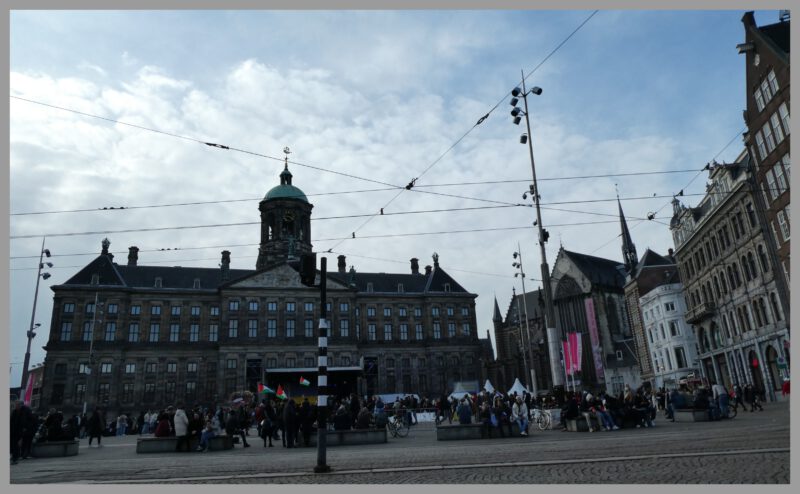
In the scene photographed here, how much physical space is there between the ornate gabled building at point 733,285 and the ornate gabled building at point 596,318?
80.9 ft

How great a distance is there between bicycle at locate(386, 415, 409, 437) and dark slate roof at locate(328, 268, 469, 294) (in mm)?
52076

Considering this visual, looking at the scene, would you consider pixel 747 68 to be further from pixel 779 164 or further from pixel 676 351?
pixel 676 351

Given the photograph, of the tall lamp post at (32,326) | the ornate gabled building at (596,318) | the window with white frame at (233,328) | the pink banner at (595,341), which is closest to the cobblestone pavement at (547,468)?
the tall lamp post at (32,326)

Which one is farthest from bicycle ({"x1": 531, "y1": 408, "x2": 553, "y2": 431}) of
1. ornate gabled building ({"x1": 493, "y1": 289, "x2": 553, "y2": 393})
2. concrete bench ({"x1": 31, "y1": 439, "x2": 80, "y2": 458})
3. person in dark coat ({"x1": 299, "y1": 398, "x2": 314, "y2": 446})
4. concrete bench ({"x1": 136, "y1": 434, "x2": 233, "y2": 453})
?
ornate gabled building ({"x1": 493, "y1": 289, "x2": 553, "y2": 393})

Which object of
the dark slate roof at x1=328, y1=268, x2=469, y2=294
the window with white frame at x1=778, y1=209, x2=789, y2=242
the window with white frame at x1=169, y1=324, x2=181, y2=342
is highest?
the dark slate roof at x1=328, y1=268, x2=469, y2=294

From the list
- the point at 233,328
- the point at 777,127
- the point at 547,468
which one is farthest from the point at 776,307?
the point at 233,328

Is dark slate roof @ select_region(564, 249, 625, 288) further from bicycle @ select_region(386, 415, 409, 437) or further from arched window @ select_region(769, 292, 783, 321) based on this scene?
bicycle @ select_region(386, 415, 409, 437)

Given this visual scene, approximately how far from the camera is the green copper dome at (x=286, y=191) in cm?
7300

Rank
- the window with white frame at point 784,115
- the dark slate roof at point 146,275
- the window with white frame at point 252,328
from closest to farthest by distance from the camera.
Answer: the window with white frame at point 784,115, the dark slate roof at point 146,275, the window with white frame at point 252,328

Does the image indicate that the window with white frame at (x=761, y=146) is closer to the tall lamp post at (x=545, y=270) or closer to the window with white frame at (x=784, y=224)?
the window with white frame at (x=784, y=224)

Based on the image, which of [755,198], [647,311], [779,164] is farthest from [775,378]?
[647,311]

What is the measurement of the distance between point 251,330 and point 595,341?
151ft

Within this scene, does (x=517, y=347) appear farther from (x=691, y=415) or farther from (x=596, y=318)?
(x=691, y=415)

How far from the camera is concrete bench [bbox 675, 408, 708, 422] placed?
20719 millimetres
